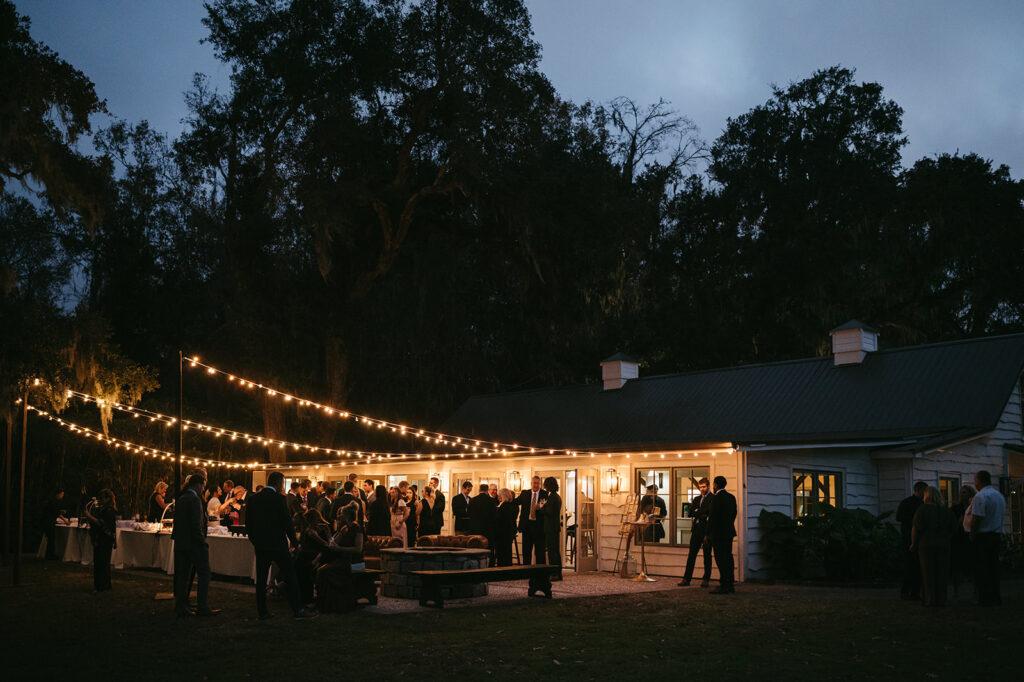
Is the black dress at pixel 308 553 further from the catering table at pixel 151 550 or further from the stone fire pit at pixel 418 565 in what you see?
the catering table at pixel 151 550

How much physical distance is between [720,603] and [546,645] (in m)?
3.84

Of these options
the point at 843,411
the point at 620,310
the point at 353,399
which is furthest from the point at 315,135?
the point at 843,411

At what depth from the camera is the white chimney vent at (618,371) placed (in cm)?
2214

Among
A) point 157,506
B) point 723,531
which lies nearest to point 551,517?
point 723,531

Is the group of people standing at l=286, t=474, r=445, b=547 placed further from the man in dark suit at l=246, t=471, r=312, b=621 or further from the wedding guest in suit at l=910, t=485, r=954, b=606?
the wedding guest in suit at l=910, t=485, r=954, b=606

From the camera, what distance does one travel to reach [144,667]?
715cm

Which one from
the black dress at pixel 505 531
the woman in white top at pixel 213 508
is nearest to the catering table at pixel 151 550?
the woman in white top at pixel 213 508

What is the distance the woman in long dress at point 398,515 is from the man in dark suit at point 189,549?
552cm

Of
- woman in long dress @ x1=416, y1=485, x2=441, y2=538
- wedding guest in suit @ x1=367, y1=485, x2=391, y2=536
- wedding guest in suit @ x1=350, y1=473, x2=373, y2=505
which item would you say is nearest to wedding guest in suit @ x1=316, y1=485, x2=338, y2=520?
wedding guest in suit @ x1=367, y1=485, x2=391, y2=536

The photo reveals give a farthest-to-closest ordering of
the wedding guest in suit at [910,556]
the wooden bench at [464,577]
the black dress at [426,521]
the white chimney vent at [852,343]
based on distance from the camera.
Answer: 1. the white chimney vent at [852,343]
2. the black dress at [426,521]
3. the wedding guest in suit at [910,556]
4. the wooden bench at [464,577]

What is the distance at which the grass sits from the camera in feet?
23.0

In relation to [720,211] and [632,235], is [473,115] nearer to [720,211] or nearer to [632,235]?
[632,235]

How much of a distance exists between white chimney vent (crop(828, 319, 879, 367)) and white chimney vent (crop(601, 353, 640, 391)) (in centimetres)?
497

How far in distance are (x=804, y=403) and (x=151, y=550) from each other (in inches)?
462
